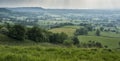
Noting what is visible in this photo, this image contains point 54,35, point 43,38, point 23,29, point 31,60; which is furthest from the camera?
point 54,35

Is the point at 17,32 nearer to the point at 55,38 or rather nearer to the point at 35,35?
the point at 35,35

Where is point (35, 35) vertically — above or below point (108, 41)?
above

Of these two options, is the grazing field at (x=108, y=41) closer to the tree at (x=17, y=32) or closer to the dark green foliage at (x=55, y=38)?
the dark green foliage at (x=55, y=38)

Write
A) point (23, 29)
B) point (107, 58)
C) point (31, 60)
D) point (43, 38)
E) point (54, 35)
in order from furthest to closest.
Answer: point (54, 35) < point (43, 38) < point (23, 29) < point (107, 58) < point (31, 60)

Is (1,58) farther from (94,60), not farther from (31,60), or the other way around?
(94,60)

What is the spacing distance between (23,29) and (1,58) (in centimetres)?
5733

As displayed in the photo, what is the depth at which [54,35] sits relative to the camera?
76.6 m

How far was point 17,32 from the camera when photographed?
6531 centimetres

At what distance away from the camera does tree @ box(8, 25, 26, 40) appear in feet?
207

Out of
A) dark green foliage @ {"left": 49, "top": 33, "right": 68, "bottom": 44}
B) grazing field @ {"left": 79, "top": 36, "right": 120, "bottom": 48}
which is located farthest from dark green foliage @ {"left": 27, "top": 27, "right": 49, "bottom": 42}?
grazing field @ {"left": 79, "top": 36, "right": 120, "bottom": 48}

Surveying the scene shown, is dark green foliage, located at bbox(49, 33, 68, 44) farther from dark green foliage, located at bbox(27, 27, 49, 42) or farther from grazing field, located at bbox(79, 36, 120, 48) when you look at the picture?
grazing field, located at bbox(79, 36, 120, 48)

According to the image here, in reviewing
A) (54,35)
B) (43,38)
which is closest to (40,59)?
(43,38)

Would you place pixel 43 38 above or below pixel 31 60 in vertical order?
below

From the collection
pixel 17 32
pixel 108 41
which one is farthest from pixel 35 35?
pixel 108 41
